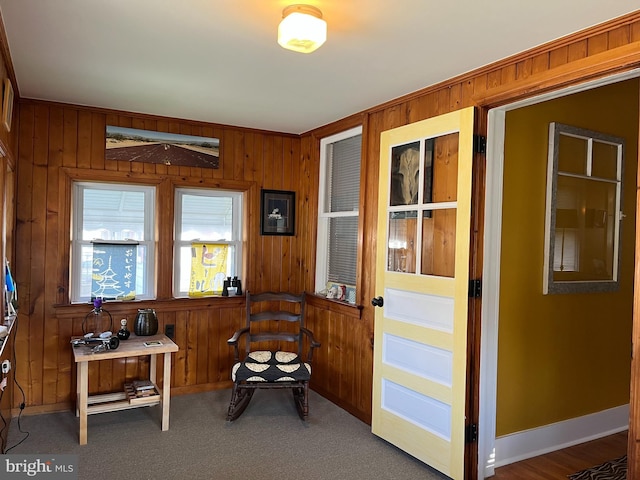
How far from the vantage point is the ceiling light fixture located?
1.95 m

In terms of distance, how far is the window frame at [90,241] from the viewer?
3824 millimetres

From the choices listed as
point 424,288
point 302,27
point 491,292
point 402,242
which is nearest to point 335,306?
point 402,242

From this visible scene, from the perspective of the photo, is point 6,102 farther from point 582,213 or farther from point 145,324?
point 582,213

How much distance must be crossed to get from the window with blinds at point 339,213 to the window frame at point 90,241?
144 centimetres

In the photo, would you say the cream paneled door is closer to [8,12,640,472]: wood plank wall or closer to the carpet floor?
[8,12,640,472]: wood plank wall

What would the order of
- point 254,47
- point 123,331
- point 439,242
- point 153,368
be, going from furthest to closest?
point 153,368, point 123,331, point 439,242, point 254,47

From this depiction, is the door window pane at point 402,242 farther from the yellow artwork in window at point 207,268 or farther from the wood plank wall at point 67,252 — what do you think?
the yellow artwork in window at point 207,268

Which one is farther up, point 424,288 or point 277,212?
point 277,212

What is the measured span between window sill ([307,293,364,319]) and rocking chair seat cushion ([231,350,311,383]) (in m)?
0.51

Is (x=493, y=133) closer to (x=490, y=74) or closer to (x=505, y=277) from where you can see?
(x=490, y=74)

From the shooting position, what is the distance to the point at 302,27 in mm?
1943

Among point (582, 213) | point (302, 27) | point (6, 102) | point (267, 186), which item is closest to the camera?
point (302, 27)

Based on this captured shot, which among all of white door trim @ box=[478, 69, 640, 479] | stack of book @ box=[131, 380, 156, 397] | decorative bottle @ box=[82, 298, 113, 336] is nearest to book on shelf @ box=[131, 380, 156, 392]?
stack of book @ box=[131, 380, 156, 397]

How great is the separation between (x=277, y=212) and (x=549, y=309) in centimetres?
245
